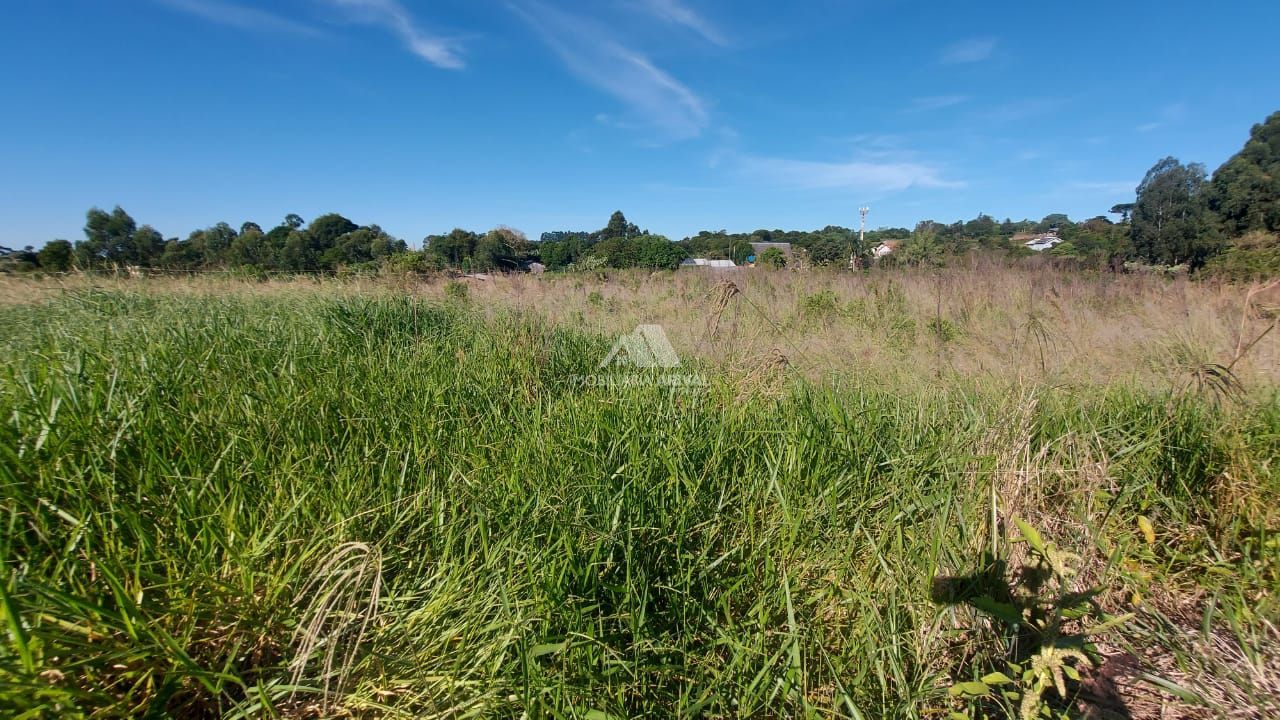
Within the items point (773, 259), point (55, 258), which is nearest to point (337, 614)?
point (55, 258)

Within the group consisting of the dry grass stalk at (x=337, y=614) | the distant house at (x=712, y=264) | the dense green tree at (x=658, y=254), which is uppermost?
the dense green tree at (x=658, y=254)

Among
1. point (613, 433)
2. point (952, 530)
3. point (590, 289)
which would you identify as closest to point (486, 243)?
point (590, 289)

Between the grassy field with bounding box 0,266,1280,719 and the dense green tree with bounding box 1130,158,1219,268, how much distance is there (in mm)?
8361

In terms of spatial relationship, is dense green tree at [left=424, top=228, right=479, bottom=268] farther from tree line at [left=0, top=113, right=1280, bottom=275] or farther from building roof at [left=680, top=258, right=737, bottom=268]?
building roof at [left=680, top=258, right=737, bottom=268]

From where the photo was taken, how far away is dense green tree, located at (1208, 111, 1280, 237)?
289 inches

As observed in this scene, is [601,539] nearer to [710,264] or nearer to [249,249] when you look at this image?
[710,264]

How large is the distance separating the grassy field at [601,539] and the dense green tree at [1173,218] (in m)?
8.36

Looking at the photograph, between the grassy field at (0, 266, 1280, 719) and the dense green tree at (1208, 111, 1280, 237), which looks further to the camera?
the dense green tree at (1208, 111, 1280, 237)

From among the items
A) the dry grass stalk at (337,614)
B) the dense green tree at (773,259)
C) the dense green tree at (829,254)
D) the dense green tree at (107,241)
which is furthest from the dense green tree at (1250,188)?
the dense green tree at (107,241)

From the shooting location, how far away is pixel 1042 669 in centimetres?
118

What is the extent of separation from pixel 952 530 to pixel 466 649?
5.24 feet

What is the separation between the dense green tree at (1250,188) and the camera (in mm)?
7332

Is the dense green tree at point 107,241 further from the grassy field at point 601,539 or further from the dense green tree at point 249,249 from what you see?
the grassy field at point 601,539

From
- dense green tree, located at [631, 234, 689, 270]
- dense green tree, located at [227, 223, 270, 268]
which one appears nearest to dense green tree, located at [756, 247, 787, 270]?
dense green tree, located at [631, 234, 689, 270]
